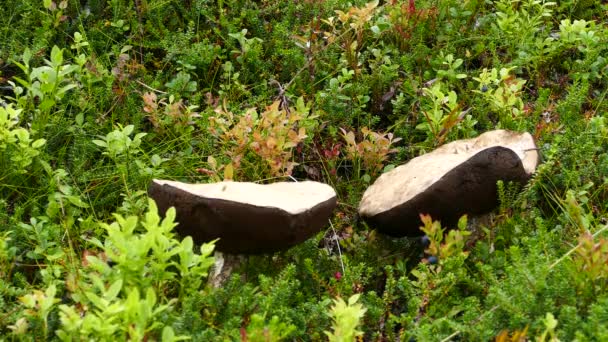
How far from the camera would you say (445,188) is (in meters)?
3.55

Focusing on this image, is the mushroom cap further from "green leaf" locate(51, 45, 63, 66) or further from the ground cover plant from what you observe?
"green leaf" locate(51, 45, 63, 66)

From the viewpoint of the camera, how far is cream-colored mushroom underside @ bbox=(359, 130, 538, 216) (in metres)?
3.63

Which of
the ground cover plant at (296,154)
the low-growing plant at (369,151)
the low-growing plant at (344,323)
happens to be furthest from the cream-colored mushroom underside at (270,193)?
the low-growing plant at (369,151)

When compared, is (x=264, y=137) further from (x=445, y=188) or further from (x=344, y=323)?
(x=344, y=323)

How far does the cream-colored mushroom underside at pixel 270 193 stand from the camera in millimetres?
3262

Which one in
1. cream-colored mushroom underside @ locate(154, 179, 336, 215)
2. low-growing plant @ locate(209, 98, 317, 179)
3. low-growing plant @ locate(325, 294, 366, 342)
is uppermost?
cream-colored mushroom underside @ locate(154, 179, 336, 215)

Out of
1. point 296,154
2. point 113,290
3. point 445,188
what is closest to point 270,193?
point 445,188

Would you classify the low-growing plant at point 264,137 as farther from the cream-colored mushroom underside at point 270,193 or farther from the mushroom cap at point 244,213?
the mushroom cap at point 244,213

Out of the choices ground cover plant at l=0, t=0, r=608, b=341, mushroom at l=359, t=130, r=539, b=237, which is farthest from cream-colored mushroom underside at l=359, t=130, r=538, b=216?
ground cover plant at l=0, t=0, r=608, b=341

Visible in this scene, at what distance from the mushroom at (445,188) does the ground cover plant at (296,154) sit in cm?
11

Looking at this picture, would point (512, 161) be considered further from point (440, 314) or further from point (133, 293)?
point (133, 293)

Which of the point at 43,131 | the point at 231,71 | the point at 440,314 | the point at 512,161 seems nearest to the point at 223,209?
the point at 440,314

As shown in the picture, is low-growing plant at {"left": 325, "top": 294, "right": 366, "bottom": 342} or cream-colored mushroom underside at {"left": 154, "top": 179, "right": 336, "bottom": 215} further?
cream-colored mushroom underside at {"left": 154, "top": 179, "right": 336, "bottom": 215}

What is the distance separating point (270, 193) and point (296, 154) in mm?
1229
